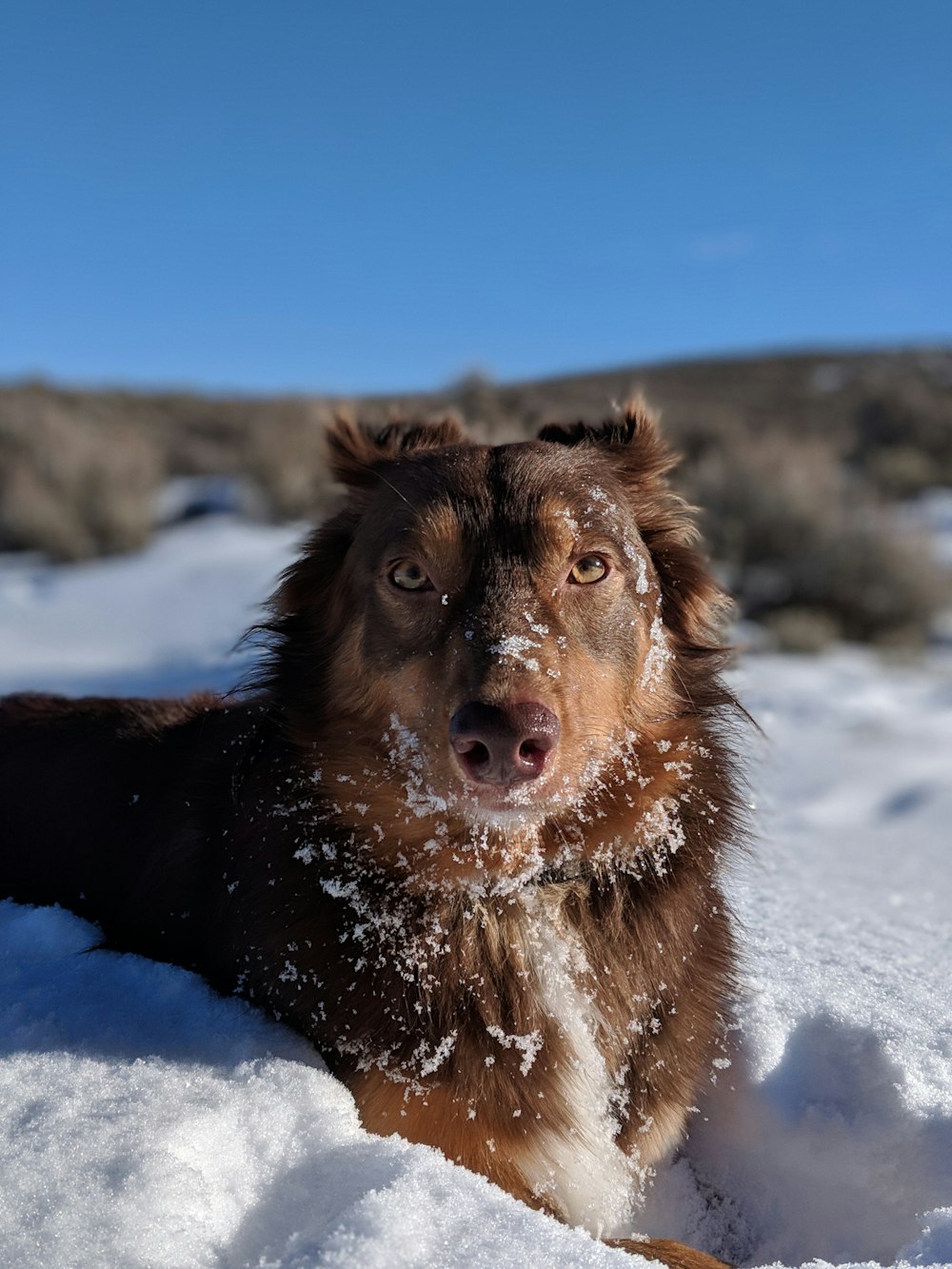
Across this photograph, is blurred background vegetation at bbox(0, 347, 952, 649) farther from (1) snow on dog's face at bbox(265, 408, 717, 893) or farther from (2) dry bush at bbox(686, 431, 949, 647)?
(1) snow on dog's face at bbox(265, 408, 717, 893)

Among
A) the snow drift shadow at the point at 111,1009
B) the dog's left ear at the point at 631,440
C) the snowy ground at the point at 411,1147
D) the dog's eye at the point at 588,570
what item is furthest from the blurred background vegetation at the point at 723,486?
the snowy ground at the point at 411,1147

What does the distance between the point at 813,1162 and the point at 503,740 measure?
60.9 inches

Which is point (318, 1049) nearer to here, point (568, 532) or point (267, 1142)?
point (267, 1142)

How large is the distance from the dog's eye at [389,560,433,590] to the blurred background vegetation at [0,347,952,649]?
2.97 feet

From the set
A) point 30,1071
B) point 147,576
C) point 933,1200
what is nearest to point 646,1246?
point 933,1200

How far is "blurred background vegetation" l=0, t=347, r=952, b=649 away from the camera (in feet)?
39.6

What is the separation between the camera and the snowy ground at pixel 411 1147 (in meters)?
1.93

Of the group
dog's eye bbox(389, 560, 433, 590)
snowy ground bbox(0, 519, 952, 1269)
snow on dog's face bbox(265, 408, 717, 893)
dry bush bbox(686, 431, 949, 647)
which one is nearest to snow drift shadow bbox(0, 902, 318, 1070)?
snowy ground bbox(0, 519, 952, 1269)

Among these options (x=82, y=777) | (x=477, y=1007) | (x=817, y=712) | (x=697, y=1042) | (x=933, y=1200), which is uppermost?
(x=82, y=777)

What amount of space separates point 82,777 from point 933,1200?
8.29 ft

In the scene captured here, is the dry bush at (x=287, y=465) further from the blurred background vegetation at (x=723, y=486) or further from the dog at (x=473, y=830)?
the dog at (x=473, y=830)

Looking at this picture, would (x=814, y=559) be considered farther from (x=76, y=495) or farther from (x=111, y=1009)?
(x=111, y=1009)

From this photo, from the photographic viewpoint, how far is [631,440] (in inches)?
137

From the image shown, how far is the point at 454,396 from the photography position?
16.4 meters
